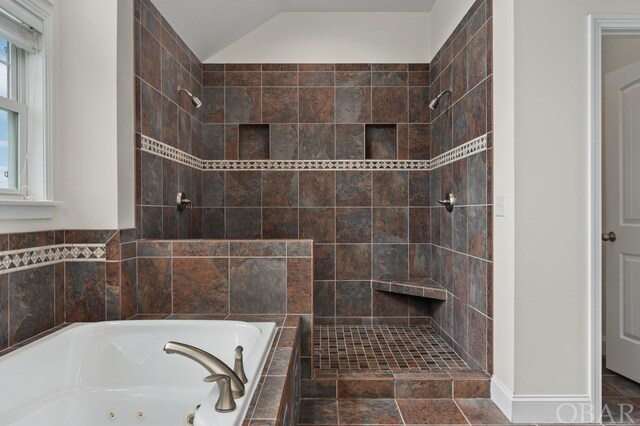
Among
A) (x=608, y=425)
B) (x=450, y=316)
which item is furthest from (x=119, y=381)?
(x=608, y=425)

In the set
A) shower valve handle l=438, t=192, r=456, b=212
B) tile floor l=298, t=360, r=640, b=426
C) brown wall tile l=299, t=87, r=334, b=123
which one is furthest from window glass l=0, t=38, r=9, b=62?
shower valve handle l=438, t=192, r=456, b=212

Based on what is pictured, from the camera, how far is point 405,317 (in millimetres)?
3617

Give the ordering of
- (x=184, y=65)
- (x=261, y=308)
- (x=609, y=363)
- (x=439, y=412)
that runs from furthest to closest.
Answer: (x=184, y=65) → (x=609, y=363) → (x=261, y=308) → (x=439, y=412)

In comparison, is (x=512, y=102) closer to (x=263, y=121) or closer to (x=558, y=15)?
(x=558, y=15)

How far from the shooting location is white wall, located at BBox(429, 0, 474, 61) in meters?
2.82

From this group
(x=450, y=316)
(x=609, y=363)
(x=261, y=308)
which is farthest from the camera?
(x=450, y=316)

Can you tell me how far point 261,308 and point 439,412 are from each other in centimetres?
110

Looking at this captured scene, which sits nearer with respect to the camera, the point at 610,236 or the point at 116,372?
the point at 116,372

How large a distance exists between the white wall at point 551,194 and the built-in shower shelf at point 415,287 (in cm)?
100

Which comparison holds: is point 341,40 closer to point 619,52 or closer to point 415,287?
point 619,52

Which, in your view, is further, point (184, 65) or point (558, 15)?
point (184, 65)

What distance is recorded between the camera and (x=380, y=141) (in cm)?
374

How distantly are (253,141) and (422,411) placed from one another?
255cm

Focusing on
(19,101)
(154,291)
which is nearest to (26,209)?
(19,101)
